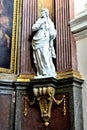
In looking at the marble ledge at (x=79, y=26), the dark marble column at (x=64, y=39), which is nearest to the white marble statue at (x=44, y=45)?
the dark marble column at (x=64, y=39)

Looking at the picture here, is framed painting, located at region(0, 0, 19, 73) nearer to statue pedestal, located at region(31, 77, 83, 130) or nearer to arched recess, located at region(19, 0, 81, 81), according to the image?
arched recess, located at region(19, 0, 81, 81)

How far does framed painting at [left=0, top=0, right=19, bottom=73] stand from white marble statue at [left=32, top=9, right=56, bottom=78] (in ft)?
1.14

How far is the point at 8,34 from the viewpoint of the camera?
172 inches

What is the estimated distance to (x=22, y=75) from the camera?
165 inches

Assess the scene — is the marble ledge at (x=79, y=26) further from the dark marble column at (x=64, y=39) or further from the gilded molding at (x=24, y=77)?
the gilded molding at (x=24, y=77)

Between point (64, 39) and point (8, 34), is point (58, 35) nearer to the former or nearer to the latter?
point (64, 39)

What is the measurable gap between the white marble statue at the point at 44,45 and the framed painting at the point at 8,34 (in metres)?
0.35

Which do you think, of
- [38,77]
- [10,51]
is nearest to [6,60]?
[10,51]

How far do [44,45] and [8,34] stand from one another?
641 millimetres

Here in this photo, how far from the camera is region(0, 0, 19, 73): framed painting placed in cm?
423

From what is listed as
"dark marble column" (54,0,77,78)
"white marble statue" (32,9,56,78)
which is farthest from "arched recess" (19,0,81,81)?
"white marble statue" (32,9,56,78)

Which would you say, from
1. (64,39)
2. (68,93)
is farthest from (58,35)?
(68,93)

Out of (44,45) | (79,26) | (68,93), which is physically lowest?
(68,93)

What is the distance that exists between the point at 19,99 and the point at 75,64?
103 centimetres
